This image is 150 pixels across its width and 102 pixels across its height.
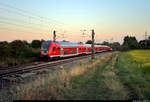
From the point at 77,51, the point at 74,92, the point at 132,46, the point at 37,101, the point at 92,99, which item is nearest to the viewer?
the point at 37,101

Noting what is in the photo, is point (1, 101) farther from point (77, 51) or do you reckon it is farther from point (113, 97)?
point (77, 51)

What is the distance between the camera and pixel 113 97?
4965 millimetres

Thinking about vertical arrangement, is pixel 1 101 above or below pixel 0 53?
below

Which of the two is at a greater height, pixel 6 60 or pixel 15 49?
pixel 15 49

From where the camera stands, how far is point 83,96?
528 centimetres

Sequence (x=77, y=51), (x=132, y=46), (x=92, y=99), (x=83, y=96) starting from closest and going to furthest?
(x=92, y=99), (x=83, y=96), (x=77, y=51), (x=132, y=46)

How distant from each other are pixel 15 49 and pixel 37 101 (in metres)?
17.4

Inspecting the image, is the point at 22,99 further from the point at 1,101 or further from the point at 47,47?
the point at 47,47

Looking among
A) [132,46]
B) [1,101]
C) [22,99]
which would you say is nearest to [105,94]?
[22,99]

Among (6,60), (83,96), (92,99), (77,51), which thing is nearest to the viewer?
(92,99)

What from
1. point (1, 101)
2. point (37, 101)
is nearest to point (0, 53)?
point (1, 101)

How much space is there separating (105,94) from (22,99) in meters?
3.65

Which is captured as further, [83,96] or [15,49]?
[15,49]

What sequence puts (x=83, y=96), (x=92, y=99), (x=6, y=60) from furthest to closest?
(x=6, y=60) < (x=83, y=96) < (x=92, y=99)
